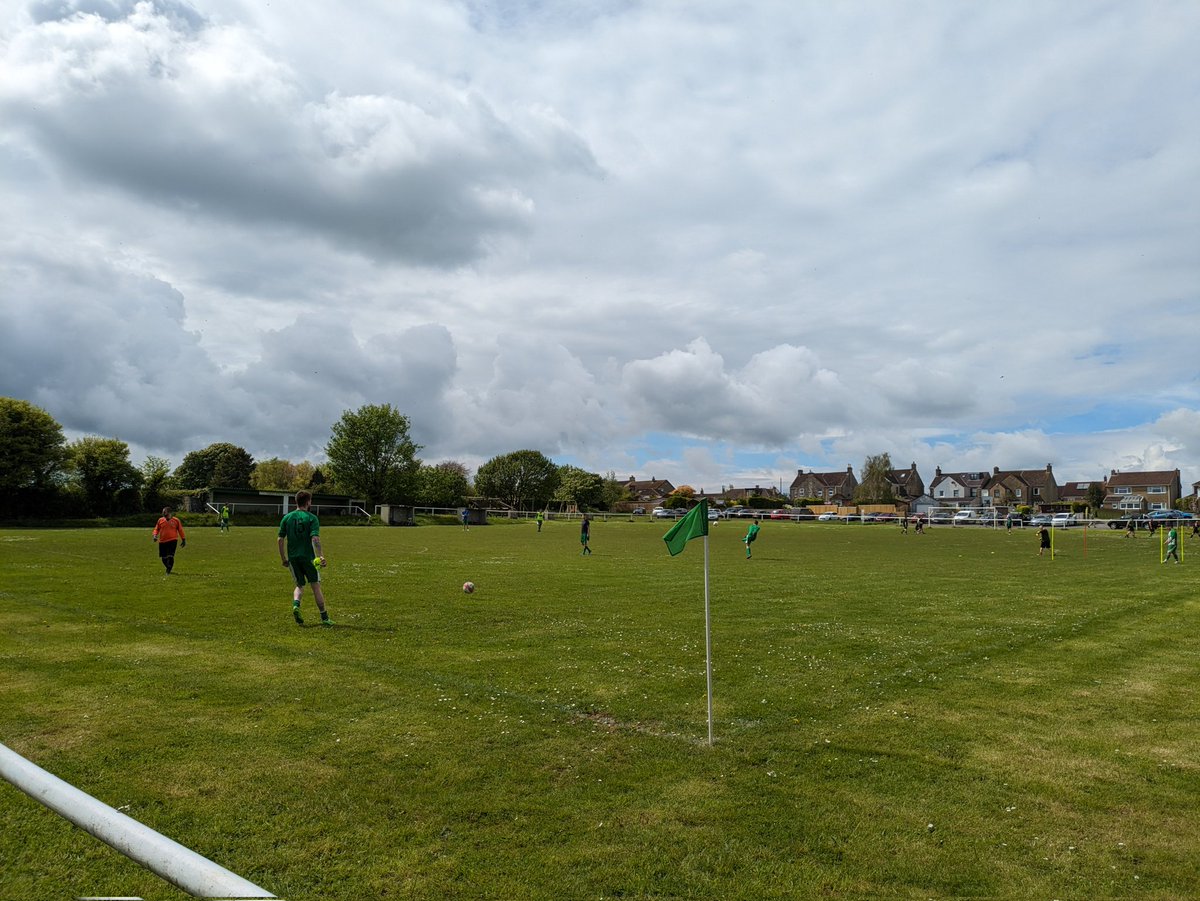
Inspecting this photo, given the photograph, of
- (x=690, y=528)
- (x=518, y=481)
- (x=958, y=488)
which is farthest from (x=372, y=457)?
(x=958, y=488)

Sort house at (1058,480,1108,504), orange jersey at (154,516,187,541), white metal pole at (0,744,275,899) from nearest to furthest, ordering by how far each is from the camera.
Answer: white metal pole at (0,744,275,899) → orange jersey at (154,516,187,541) → house at (1058,480,1108,504)

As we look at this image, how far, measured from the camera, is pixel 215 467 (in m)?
138

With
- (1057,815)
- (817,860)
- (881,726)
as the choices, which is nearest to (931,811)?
(1057,815)

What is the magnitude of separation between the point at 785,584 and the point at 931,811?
15.9 m

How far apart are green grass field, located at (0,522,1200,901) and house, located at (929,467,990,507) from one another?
160 meters

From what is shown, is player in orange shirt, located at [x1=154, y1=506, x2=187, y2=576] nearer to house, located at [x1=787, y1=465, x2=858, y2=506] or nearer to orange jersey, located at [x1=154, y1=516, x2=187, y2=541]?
orange jersey, located at [x1=154, y1=516, x2=187, y2=541]

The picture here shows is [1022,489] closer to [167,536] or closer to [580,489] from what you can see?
[580,489]

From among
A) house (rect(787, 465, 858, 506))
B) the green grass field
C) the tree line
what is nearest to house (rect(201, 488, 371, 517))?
the tree line

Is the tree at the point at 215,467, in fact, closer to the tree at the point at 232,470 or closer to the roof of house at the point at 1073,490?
the tree at the point at 232,470

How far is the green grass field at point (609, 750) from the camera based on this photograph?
475 centimetres

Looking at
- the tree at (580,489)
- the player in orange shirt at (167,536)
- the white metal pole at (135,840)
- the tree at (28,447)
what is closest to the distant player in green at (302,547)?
the white metal pole at (135,840)

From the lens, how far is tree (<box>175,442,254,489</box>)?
137 metres

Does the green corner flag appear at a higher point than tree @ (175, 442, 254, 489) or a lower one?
lower

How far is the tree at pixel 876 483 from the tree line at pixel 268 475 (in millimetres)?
49855
